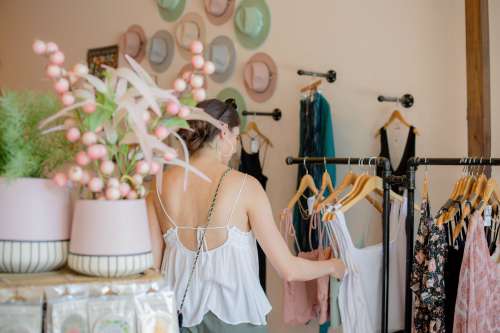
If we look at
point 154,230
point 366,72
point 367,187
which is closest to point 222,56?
point 366,72

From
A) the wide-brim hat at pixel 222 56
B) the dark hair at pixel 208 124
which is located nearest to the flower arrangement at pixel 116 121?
the dark hair at pixel 208 124

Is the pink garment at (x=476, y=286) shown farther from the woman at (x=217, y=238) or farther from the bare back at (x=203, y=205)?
the bare back at (x=203, y=205)

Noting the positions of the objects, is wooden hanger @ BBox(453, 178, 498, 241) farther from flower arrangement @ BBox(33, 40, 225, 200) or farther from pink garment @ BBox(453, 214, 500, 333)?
flower arrangement @ BBox(33, 40, 225, 200)

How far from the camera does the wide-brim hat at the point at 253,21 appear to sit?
3.48 meters

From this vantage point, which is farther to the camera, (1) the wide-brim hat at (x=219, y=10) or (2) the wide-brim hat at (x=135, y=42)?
(2) the wide-brim hat at (x=135, y=42)

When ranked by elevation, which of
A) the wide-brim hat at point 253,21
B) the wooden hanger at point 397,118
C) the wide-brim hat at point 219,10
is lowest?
the wooden hanger at point 397,118

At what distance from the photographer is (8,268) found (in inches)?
45.1

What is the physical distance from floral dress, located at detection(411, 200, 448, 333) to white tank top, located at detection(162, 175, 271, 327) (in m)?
0.53

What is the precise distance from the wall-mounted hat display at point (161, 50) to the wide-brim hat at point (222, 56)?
410 millimetres

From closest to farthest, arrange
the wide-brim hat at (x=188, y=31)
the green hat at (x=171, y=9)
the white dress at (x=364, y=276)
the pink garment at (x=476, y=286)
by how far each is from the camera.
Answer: the pink garment at (x=476, y=286)
the white dress at (x=364, y=276)
the wide-brim hat at (x=188, y=31)
the green hat at (x=171, y=9)

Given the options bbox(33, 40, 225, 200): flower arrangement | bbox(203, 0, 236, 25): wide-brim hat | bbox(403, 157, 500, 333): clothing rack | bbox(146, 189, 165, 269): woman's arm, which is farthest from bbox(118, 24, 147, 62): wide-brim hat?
bbox(33, 40, 225, 200): flower arrangement

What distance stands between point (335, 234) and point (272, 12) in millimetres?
1712

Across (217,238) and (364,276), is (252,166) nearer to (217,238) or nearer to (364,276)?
(364,276)

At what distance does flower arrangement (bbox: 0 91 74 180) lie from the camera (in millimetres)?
1122
